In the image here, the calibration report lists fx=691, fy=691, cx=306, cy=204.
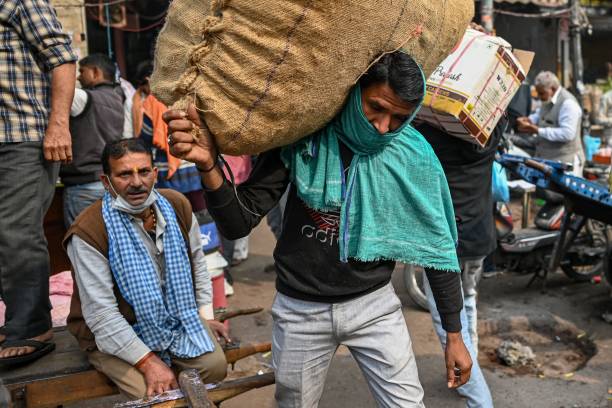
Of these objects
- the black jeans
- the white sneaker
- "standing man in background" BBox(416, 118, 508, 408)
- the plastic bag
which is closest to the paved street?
the white sneaker

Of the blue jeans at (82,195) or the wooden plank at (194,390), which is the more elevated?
the wooden plank at (194,390)

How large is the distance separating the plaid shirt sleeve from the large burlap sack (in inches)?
50.4

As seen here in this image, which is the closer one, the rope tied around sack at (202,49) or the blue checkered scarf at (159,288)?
the rope tied around sack at (202,49)

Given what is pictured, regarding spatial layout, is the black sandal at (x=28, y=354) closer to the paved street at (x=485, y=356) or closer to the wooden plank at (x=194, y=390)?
the wooden plank at (x=194, y=390)

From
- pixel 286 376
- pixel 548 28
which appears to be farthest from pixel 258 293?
pixel 548 28

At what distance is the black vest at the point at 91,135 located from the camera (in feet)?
14.7

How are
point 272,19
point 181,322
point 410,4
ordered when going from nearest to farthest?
point 272,19, point 410,4, point 181,322

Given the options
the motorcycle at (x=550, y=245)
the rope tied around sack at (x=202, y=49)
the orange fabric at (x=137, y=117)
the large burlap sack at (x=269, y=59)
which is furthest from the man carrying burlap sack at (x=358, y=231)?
the orange fabric at (x=137, y=117)

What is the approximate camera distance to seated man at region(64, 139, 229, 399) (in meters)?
2.86

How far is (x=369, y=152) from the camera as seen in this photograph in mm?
2262

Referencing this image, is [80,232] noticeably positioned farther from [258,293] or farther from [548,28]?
[548,28]

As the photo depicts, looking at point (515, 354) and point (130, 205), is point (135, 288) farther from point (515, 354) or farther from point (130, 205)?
point (515, 354)

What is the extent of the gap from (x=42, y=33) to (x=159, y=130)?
264cm

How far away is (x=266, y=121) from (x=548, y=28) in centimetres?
1672
